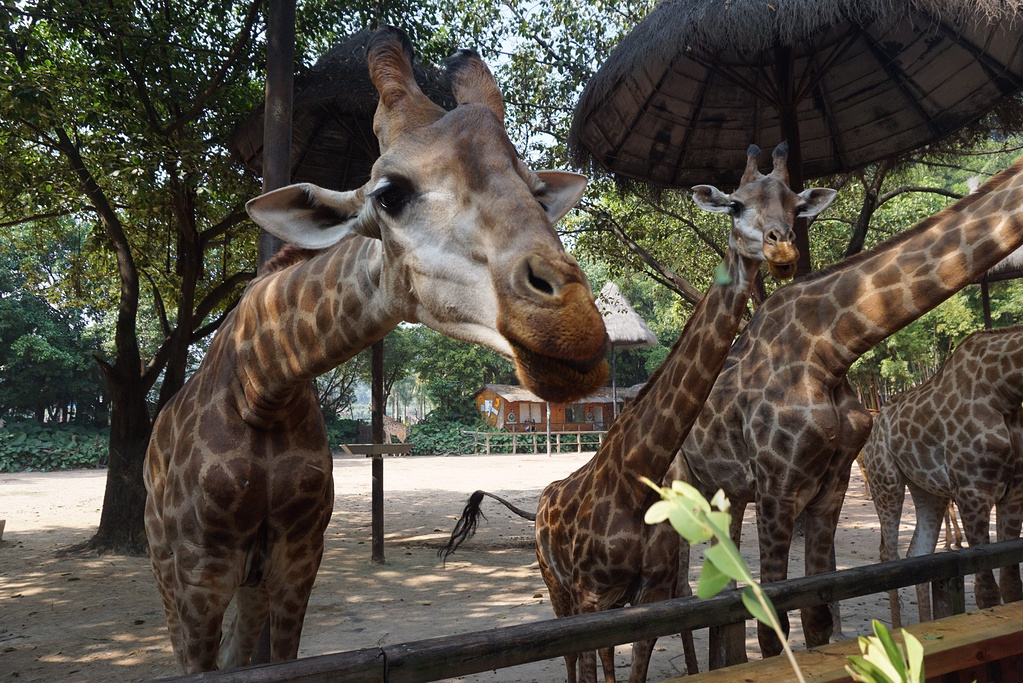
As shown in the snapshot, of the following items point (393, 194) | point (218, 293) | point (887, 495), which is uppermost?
point (218, 293)

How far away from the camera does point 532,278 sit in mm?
1483

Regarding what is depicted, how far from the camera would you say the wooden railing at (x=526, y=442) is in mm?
29578

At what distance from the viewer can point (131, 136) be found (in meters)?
7.45

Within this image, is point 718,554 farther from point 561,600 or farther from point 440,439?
point 440,439

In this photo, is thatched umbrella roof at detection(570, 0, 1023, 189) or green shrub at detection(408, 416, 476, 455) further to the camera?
green shrub at detection(408, 416, 476, 455)

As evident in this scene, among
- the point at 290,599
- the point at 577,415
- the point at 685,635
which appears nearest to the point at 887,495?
the point at 685,635

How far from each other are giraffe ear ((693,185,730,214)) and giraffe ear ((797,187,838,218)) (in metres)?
0.45

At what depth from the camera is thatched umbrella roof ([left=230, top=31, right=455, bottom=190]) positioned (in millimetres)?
6652

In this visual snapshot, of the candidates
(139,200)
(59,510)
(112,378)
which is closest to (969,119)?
(139,200)

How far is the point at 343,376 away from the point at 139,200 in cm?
2585

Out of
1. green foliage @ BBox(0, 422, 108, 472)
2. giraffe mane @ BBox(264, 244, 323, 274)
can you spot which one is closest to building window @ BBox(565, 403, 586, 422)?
green foliage @ BBox(0, 422, 108, 472)

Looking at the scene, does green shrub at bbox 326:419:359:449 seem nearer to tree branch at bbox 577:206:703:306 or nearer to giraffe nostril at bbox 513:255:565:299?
tree branch at bbox 577:206:703:306

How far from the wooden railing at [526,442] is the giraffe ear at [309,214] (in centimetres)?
2716

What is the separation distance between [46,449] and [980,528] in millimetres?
26030
